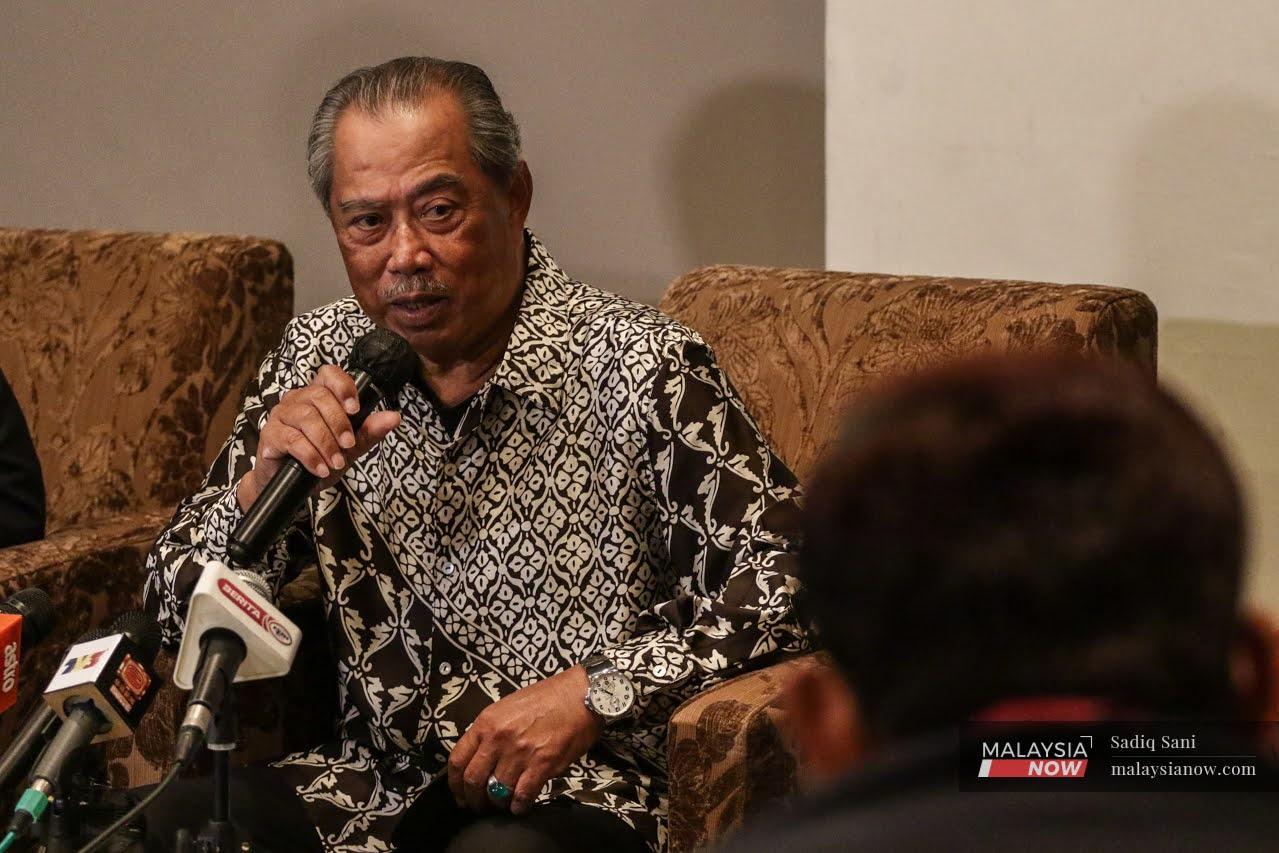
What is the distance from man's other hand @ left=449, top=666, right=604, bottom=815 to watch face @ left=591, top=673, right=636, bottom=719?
0.01 meters

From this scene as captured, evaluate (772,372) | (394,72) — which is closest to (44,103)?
(394,72)

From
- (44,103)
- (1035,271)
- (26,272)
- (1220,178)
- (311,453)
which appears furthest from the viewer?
(44,103)

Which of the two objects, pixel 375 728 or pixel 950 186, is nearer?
pixel 375 728

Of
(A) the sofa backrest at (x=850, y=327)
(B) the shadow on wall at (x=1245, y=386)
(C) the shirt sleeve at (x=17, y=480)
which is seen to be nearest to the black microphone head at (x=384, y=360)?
(A) the sofa backrest at (x=850, y=327)

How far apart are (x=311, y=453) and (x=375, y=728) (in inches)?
18.2

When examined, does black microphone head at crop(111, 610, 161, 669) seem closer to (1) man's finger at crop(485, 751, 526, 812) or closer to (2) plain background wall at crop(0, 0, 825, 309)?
(1) man's finger at crop(485, 751, 526, 812)

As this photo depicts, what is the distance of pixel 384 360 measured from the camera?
5.16 feet

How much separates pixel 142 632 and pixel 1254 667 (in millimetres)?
937

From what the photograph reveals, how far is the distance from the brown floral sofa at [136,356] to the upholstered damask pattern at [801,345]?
737mm

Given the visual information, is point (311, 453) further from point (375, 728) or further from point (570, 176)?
point (570, 176)

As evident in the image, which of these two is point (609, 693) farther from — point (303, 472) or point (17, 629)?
point (17, 629)

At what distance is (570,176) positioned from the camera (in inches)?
105

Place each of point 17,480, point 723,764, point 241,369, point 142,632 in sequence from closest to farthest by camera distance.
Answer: point 142,632 < point 723,764 < point 17,480 < point 241,369

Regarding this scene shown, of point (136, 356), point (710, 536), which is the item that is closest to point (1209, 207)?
point (710, 536)
